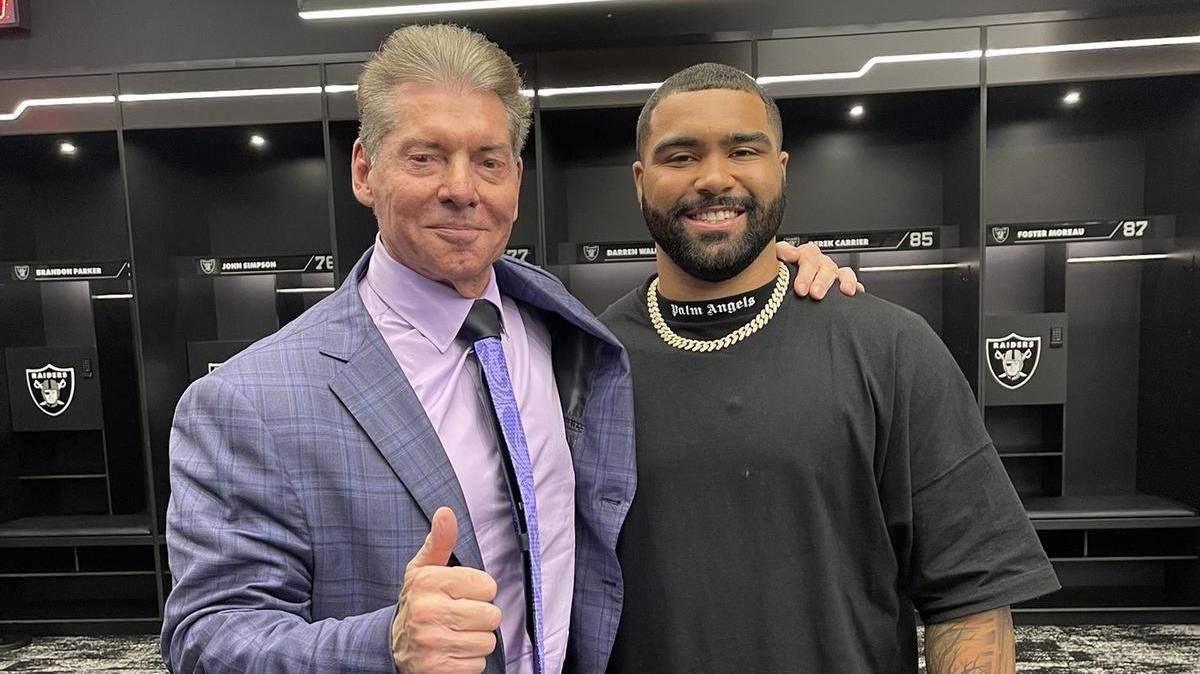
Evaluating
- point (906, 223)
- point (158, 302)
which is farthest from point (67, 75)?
point (906, 223)

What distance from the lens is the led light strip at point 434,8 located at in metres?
3.31

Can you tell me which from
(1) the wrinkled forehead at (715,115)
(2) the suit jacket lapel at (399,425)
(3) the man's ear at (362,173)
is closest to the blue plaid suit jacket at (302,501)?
(2) the suit jacket lapel at (399,425)

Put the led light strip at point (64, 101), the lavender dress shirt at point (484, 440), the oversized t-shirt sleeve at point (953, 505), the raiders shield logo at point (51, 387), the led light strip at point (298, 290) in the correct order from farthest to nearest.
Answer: the led light strip at point (298, 290) < the raiders shield logo at point (51, 387) < the led light strip at point (64, 101) < the oversized t-shirt sleeve at point (953, 505) < the lavender dress shirt at point (484, 440)

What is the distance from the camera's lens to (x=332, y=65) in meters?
3.48

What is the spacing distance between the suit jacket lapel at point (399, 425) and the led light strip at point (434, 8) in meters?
2.76

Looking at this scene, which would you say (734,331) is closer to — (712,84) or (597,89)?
(712,84)

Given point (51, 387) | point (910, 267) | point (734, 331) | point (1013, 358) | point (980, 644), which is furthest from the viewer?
point (51, 387)

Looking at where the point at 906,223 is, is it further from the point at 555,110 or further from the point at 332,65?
the point at 332,65

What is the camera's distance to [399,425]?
0.98 meters

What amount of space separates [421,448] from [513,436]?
0.15 meters

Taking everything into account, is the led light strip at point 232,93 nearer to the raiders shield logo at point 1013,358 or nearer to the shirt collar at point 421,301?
the shirt collar at point 421,301

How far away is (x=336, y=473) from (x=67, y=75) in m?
3.79

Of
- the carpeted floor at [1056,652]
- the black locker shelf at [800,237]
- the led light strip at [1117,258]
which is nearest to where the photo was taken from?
the carpeted floor at [1056,652]

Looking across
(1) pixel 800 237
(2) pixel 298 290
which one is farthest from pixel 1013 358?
(2) pixel 298 290
